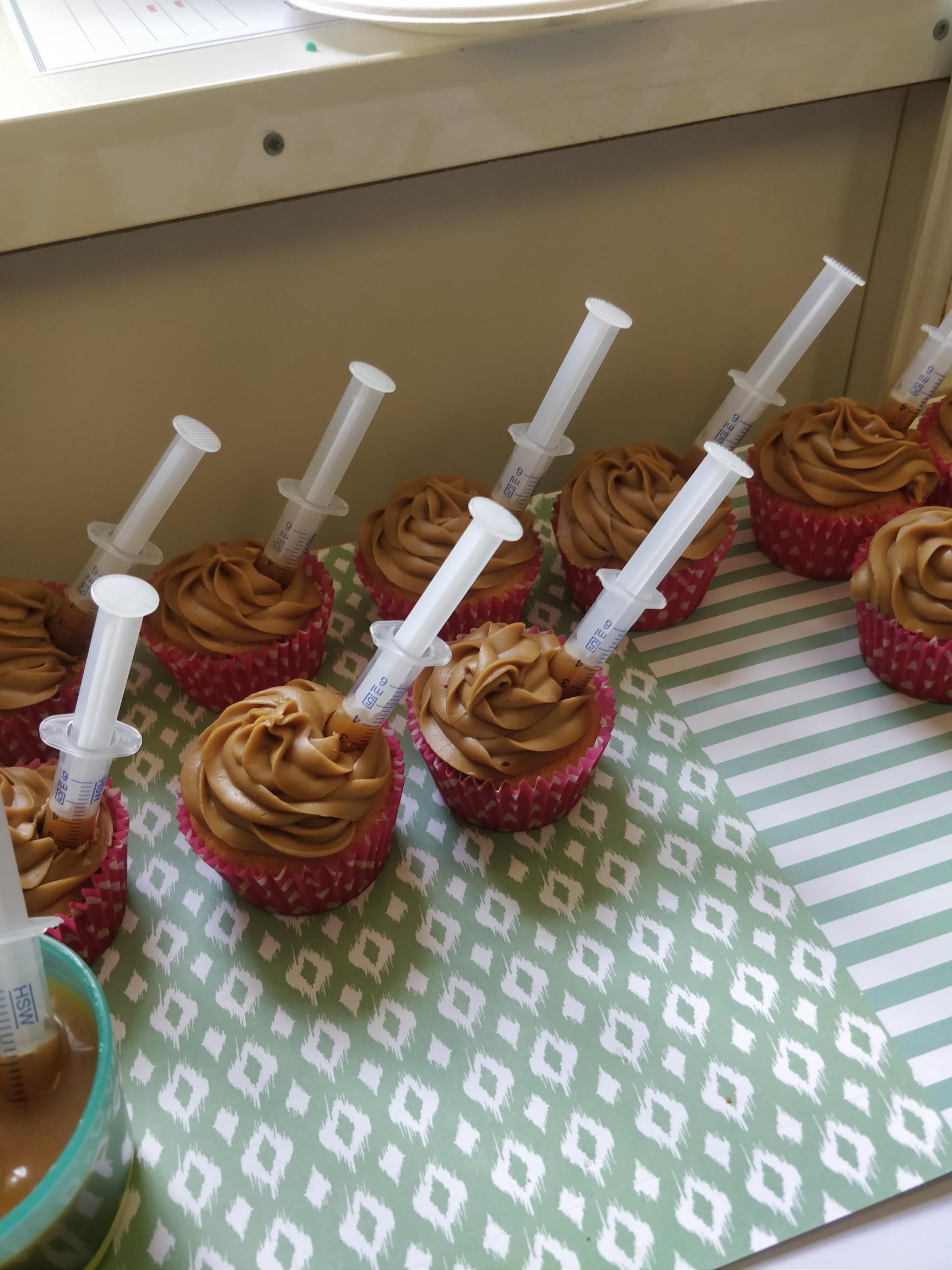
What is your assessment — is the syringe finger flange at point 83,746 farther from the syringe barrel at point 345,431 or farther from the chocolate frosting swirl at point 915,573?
the chocolate frosting swirl at point 915,573

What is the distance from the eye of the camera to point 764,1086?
74 centimetres

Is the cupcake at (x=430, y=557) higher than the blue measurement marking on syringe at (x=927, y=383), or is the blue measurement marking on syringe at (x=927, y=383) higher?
the blue measurement marking on syringe at (x=927, y=383)

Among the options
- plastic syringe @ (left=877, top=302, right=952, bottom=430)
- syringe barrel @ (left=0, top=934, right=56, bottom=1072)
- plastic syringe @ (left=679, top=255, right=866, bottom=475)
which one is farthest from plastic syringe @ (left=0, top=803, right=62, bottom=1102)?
plastic syringe @ (left=877, top=302, right=952, bottom=430)

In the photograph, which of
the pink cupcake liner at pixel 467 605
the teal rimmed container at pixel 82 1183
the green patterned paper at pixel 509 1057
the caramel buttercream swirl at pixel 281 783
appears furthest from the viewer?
the pink cupcake liner at pixel 467 605

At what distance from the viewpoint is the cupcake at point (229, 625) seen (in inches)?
36.9

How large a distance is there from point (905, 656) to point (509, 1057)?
491 millimetres

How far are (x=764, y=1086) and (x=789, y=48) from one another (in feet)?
2.79

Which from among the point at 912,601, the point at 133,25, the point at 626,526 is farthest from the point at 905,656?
the point at 133,25

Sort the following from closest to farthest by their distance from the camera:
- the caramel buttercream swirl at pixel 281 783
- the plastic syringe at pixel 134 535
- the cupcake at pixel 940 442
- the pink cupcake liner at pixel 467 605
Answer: the caramel buttercream swirl at pixel 281 783
the plastic syringe at pixel 134 535
the pink cupcake liner at pixel 467 605
the cupcake at pixel 940 442

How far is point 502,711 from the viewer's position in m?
0.85

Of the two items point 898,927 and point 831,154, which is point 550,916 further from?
point 831,154

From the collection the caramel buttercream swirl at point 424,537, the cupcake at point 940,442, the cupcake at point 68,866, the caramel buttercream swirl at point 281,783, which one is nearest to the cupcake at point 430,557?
the caramel buttercream swirl at point 424,537

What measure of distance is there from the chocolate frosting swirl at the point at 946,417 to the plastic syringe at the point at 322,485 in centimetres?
58

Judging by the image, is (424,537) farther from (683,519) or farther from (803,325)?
(803,325)
